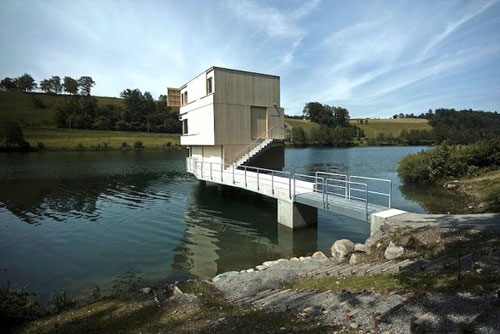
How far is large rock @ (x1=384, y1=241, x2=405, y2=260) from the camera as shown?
7.46 m

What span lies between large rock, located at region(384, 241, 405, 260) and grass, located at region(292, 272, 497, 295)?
1.45 m

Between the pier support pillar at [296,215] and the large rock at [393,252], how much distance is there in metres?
6.71

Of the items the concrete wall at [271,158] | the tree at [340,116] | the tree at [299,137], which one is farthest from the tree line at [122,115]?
the concrete wall at [271,158]

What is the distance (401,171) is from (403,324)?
90.2 ft

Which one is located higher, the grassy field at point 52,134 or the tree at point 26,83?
the tree at point 26,83

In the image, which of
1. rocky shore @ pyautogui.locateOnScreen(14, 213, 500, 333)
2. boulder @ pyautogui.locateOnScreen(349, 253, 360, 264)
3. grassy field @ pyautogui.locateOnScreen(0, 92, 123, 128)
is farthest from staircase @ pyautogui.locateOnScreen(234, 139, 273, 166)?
grassy field @ pyautogui.locateOnScreen(0, 92, 123, 128)

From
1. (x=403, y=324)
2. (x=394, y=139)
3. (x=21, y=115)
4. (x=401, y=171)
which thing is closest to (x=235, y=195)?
(x=401, y=171)

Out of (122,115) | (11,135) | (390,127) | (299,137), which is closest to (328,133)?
(299,137)

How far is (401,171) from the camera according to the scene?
28719 millimetres

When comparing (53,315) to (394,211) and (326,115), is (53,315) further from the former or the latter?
(326,115)

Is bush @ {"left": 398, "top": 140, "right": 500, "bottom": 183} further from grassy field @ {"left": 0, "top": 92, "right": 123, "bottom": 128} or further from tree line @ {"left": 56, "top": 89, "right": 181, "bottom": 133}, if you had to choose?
tree line @ {"left": 56, "top": 89, "right": 181, "bottom": 133}

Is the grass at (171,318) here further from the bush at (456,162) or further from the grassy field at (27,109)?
the grassy field at (27,109)

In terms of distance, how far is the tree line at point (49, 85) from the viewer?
410 feet

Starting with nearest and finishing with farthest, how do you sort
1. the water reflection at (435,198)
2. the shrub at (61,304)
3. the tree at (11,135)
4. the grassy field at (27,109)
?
the shrub at (61,304) → the water reflection at (435,198) → the tree at (11,135) → the grassy field at (27,109)
